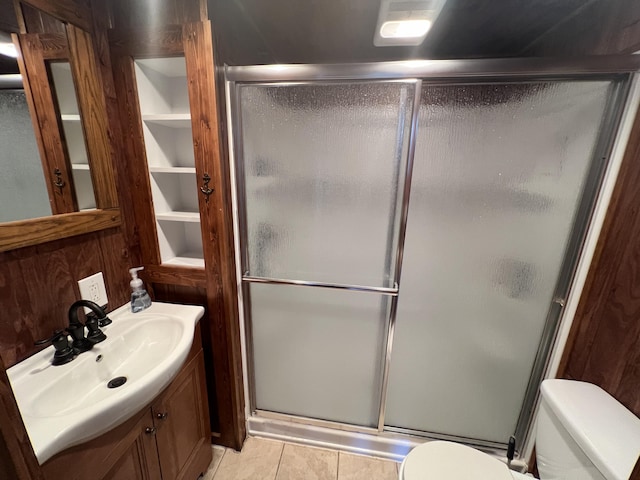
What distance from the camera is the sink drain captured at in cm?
89

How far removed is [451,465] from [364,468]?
2.06 ft

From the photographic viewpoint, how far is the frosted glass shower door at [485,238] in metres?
1.01

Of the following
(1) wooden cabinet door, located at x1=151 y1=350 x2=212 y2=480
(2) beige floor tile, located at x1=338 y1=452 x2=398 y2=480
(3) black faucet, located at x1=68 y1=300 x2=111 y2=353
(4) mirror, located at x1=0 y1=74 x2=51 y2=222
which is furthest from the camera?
(2) beige floor tile, located at x1=338 y1=452 x2=398 y2=480

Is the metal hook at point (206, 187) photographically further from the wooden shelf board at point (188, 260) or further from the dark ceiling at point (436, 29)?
the dark ceiling at point (436, 29)

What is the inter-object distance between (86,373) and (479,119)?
5.63ft

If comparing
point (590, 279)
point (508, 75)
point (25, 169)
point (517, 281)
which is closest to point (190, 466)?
point (25, 169)

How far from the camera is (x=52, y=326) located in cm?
89

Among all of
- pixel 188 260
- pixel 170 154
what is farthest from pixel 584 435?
pixel 170 154

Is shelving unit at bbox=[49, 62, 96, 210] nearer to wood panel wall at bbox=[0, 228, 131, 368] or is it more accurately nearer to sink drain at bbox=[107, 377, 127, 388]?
wood panel wall at bbox=[0, 228, 131, 368]

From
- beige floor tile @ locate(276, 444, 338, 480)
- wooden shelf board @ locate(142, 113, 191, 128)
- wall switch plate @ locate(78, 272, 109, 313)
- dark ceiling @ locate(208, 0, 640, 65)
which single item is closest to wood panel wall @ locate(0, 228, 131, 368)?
wall switch plate @ locate(78, 272, 109, 313)

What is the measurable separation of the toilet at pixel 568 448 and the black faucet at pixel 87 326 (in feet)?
4.01

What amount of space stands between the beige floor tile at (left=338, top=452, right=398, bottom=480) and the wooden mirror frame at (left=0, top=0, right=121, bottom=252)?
168 centimetres

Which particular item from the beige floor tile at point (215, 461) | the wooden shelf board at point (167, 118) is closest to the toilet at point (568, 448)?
the beige floor tile at point (215, 461)

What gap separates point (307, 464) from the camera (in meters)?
1.41
